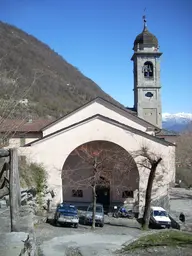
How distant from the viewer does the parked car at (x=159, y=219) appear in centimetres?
2183

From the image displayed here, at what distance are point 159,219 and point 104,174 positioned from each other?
6.71 meters

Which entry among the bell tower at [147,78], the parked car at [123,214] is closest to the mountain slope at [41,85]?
the bell tower at [147,78]

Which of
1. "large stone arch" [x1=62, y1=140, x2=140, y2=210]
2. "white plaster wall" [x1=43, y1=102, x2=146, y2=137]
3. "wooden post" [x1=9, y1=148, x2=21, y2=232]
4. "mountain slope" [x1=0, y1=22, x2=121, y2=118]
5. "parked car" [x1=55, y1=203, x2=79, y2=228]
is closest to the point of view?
"wooden post" [x1=9, y1=148, x2=21, y2=232]

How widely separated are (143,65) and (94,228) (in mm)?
20886

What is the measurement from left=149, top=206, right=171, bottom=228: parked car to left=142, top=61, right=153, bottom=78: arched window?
56.6 feet

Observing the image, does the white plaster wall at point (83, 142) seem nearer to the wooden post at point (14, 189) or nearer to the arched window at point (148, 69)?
the arched window at point (148, 69)

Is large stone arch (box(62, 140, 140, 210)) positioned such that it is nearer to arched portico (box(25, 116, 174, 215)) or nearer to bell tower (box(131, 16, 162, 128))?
arched portico (box(25, 116, 174, 215))

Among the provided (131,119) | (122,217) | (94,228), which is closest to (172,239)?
(94,228)

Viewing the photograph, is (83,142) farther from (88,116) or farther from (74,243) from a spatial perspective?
(74,243)

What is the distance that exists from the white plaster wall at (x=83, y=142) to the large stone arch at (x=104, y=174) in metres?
0.84

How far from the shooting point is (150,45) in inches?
1411

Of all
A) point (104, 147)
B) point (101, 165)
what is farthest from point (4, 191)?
point (104, 147)

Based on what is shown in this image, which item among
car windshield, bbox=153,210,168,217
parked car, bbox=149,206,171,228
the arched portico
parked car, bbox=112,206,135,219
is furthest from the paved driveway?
the arched portico

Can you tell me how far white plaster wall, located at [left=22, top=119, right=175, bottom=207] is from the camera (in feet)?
83.7
